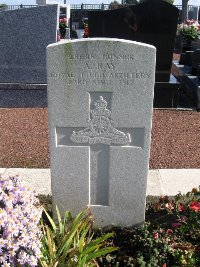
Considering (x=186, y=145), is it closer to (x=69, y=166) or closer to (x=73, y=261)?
(x=69, y=166)

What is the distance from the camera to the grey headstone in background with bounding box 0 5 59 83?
7938mm

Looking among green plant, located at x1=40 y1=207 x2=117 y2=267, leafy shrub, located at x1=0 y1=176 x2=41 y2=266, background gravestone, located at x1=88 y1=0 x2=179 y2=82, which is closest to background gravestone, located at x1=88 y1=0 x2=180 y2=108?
background gravestone, located at x1=88 y1=0 x2=179 y2=82

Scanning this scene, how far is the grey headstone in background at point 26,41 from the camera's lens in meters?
7.94

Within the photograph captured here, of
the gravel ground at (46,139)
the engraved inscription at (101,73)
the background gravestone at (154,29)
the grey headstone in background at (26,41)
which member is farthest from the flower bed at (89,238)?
the grey headstone in background at (26,41)

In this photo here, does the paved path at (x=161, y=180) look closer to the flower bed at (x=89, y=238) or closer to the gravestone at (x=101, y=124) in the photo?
the flower bed at (x=89, y=238)

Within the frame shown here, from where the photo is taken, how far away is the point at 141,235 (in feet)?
11.4

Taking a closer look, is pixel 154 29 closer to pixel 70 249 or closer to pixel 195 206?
pixel 195 206

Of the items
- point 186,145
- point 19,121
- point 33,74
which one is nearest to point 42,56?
point 33,74

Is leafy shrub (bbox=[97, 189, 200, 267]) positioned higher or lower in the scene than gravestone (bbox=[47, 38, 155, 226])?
lower

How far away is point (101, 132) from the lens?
3342 mm

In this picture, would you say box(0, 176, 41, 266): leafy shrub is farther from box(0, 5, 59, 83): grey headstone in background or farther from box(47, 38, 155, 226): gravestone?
box(0, 5, 59, 83): grey headstone in background

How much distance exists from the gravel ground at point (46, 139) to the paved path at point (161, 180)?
11.2 inches

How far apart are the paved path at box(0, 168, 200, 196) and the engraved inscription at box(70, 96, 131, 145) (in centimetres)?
128

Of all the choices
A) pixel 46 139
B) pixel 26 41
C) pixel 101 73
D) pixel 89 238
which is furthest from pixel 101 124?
pixel 26 41
